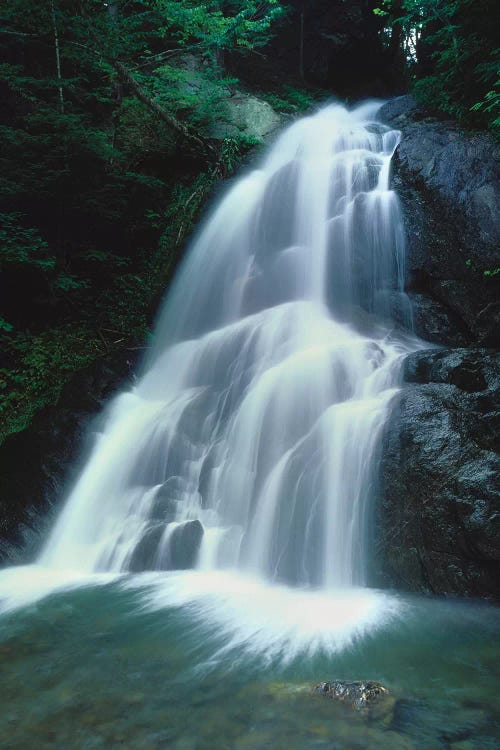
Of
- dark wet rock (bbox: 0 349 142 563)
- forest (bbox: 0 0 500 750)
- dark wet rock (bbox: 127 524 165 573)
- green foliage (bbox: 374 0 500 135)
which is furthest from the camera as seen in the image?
green foliage (bbox: 374 0 500 135)

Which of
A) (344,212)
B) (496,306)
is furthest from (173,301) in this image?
(496,306)

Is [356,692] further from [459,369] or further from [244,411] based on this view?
[244,411]

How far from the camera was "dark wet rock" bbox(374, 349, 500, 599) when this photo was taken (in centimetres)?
407

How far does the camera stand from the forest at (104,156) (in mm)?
8062

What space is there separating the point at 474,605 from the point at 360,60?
19.7 m

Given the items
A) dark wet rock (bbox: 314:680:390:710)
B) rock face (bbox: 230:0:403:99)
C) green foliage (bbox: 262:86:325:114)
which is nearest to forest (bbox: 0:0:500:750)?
dark wet rock (bbox: 314:680:390:710)

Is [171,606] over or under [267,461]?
under

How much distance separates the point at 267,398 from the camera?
617cm

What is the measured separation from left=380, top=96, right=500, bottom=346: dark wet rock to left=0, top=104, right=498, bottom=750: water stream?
1.09ft

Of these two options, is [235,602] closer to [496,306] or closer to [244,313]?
[496,306]

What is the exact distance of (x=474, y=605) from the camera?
155 inches

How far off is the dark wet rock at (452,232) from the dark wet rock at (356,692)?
15.6ft

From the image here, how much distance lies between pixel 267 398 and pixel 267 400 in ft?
0.11

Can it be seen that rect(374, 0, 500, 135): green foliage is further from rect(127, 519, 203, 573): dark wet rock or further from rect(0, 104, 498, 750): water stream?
rect(127, 519, 203, 573): dark wet rock
